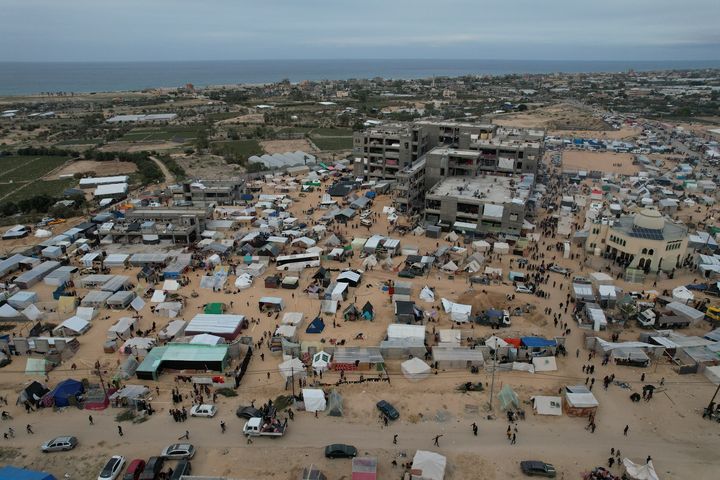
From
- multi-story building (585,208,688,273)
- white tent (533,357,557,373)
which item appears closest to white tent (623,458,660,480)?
white tent (533,357,557,373)

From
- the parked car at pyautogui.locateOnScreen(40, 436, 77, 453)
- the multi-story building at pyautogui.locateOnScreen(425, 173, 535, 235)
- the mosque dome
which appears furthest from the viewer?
the multi-story building at pyautogui.locateOnScreen(425, 173, 535, 235)

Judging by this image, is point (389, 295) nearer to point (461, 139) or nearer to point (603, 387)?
point (603, 387)

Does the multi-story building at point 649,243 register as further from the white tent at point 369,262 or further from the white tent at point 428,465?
the white tent at point 428,465

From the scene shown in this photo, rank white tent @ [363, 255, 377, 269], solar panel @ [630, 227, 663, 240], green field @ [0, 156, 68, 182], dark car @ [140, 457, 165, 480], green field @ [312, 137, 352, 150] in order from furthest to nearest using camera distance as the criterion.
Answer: green field @ [312, 137, 352, 150] → green field @ [0, 156, 68, 182] → white tent @ [363, 255, 377, 269] → solar panel @ [630, 227, 663, 240] → dark car @ [140, 457, 165, 480]

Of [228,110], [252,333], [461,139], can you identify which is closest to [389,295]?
[252,333]

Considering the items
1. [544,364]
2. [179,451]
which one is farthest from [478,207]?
[179,451]

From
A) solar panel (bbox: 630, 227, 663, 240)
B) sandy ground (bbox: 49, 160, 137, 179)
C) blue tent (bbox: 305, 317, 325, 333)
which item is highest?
solar panel (bbox: 630, 227, 663, 240)

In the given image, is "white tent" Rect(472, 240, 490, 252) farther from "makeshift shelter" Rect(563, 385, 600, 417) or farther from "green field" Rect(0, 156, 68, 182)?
"green field" Rect(0, 156, 68, 182)
